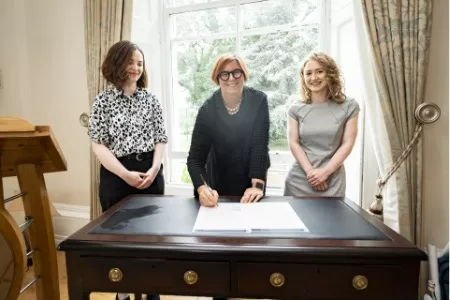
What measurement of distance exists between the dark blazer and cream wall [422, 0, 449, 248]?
1097mm

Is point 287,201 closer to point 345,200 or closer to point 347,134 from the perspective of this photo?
point 345,200

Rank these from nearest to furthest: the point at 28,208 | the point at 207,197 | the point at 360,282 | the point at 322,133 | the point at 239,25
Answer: the point at 360,282
the point at 28,208
the point at 207,197
the point at 322,133
the point at 239,25

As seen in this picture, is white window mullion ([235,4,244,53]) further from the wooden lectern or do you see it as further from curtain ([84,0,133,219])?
the wooden lectern

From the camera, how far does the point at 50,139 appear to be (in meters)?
0.87

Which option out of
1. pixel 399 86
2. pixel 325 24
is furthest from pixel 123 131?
pixel 325 24

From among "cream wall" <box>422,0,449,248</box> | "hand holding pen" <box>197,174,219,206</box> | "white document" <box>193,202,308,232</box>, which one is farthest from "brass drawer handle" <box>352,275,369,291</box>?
"cream wall" <box>422,0,449,248</box>

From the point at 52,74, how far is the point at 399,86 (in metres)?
2.80

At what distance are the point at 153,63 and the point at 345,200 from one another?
6.74ft

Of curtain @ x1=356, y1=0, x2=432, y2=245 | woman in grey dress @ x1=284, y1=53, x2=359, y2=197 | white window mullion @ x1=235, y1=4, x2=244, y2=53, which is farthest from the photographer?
white window mullion @ x1=235, y1=4, x2=244, y2=53

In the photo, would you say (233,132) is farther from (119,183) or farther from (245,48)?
(245,48)

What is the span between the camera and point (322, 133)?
1594 mm

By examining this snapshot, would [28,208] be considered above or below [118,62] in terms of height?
below

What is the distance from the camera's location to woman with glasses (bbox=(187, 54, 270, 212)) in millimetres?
1369

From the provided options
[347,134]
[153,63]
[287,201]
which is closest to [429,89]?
[347,134]
